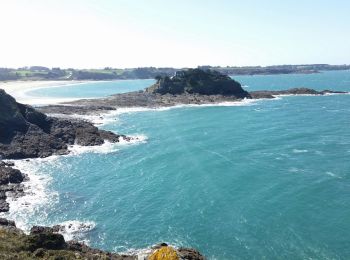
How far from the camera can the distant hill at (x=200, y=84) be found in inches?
6634

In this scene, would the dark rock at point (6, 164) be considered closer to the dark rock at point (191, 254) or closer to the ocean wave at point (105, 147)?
the ocean wave at point (105, 147)

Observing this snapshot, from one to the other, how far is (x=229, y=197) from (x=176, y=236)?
12600mm

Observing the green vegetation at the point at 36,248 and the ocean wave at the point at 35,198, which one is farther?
the ocean wave at the point at 35,198

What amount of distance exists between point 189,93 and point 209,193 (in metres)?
118

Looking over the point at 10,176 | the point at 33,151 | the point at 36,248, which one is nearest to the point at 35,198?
the point at 10,176

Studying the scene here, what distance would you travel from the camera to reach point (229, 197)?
176 feet

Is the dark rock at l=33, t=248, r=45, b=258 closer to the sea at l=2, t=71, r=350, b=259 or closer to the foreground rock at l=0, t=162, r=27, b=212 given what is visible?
the sea at l=2, t=71, r=350, b=259

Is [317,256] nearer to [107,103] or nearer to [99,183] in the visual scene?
[99,183]

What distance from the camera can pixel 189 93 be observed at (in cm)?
17050

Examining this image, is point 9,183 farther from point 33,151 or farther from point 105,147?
point 105,147

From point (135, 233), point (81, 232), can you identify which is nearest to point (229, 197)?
point (135, 233)

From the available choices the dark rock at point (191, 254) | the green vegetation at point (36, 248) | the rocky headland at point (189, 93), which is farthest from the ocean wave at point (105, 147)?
the rocky headland at point (189, 93)

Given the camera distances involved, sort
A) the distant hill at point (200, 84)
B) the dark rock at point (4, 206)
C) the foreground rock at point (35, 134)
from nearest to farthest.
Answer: the dark rock at point (4, 206)
the foreground rock at point (35, 134)
the distant hill at point (200, 84)

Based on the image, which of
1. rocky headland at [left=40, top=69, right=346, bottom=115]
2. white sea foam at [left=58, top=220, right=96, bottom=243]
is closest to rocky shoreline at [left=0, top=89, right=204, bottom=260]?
white sea foam at [left=58, top=220, right=96, bottom=243]
